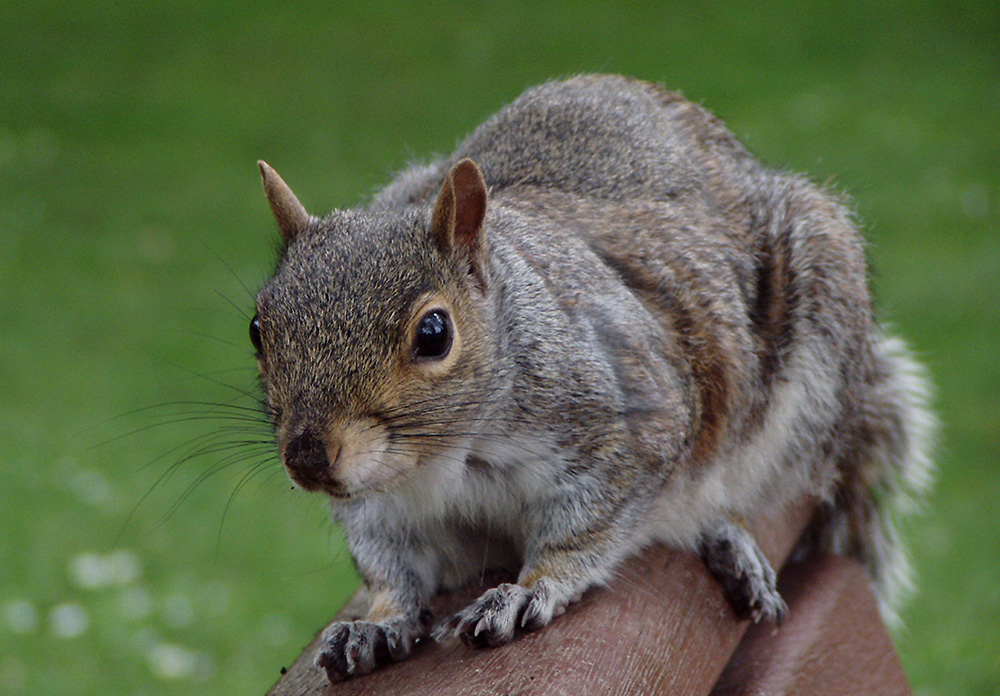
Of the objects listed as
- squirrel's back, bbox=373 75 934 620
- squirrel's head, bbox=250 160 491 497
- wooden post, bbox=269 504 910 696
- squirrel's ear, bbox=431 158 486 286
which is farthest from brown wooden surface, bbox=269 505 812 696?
squirrel's ear, bbox=431 158 486 286

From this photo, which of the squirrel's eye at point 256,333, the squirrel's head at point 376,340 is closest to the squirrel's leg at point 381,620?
the squirrel's head at point 376,340

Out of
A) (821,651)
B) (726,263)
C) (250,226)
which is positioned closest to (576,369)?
(726,263)

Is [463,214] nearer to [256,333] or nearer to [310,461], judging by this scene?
[256,333]

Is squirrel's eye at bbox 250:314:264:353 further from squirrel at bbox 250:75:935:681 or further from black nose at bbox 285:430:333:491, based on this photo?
black nose at bbox 285:430:333:491

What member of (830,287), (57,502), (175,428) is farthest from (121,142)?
(830,287)

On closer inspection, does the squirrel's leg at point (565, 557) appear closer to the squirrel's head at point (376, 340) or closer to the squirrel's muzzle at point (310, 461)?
the squirrel's head at point (376, 340)

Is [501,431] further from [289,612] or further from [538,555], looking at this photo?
[289,612]
